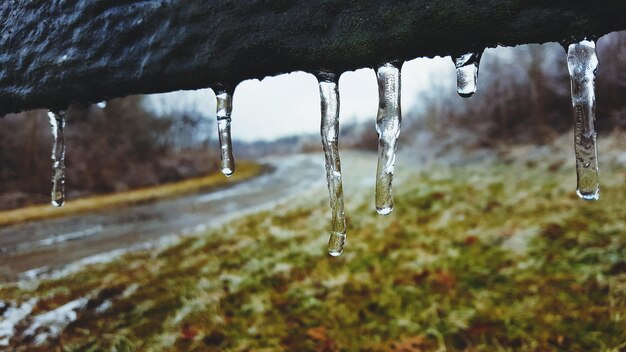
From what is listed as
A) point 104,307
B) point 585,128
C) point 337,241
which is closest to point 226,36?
point 337,241

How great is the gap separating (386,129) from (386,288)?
319 centimetres

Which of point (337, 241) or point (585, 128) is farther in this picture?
point (337, 241)

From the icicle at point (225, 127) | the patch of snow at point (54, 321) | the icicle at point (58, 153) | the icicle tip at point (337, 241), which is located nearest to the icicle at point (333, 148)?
the icicle tip at point (337, 241)

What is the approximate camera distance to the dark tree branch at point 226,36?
73 centimetres

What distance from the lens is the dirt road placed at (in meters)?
5.86

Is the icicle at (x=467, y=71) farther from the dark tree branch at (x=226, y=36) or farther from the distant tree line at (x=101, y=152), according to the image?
the distant tree line at (x=101, y=152)

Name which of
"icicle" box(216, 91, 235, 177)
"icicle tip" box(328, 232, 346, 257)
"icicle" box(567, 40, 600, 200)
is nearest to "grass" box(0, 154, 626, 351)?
"icicle tip" box(328, 232, 346, 257)

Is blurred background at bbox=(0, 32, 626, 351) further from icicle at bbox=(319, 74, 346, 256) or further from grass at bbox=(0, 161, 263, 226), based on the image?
icicle at bbox=(319, 74, 346, 256)

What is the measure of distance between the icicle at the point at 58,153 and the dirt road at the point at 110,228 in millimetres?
4018

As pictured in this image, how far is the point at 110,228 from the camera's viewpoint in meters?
8.36

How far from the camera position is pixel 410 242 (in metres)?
5.38

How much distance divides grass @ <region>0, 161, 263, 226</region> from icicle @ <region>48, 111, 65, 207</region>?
7.94 metres

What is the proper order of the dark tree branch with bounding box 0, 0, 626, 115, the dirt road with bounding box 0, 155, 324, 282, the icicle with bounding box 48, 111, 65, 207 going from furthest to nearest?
1. the dirt road with bounding box 0, 155, 324, 282
2. the icicle with bounding box 48, 111, 65, 207
3. the dark tree branch with bounding box 0, 0, 626, 115

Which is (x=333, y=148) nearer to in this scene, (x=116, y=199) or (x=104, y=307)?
(x=104, y=307)
